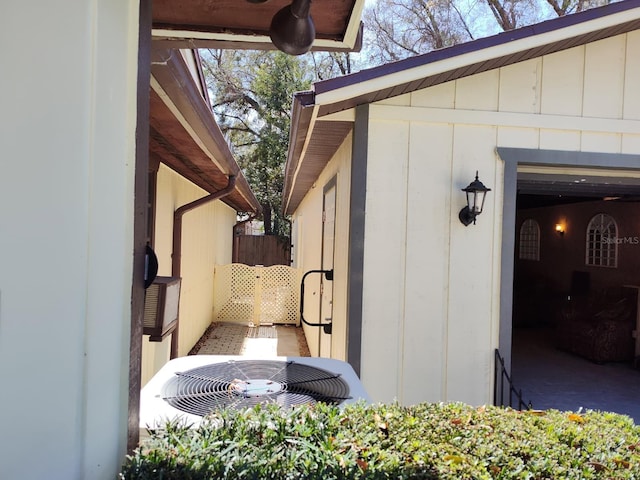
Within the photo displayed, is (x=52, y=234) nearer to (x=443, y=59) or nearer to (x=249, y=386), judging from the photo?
(x=249, y=386)

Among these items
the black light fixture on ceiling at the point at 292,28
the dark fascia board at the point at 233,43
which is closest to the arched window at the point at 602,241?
the dark fascia board at the point at 233,43

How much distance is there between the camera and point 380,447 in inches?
60.7

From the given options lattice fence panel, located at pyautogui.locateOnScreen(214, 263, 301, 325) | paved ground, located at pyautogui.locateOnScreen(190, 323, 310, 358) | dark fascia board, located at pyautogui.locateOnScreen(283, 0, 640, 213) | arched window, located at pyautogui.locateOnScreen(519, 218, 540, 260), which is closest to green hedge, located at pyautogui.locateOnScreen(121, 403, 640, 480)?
dark fascia board, located at pyautogui.locateOnScreen(283, 0, 640, 213)

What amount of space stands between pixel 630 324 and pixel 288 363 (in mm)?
6824

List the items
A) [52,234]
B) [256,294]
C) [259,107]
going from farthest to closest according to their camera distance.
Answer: [259,107], [256,294], [52,234]

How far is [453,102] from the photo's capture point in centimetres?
393

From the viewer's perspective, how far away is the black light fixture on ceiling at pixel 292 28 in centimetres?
184

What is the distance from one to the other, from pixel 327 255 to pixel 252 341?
3.73 m

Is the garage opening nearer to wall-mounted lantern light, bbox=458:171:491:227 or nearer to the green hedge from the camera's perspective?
wall-mounted lantern light, bbox=458:171:491:227

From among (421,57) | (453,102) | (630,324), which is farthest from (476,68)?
(630,324)

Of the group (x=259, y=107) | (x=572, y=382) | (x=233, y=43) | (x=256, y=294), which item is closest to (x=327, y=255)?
(x=572, y=382)

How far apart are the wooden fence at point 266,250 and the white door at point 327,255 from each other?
45.1ft

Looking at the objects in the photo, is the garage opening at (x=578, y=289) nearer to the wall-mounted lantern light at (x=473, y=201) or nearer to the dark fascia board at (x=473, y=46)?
the wall-mounted lantern light at (x=473, y=201)

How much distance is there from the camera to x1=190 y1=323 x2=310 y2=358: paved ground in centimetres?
810
